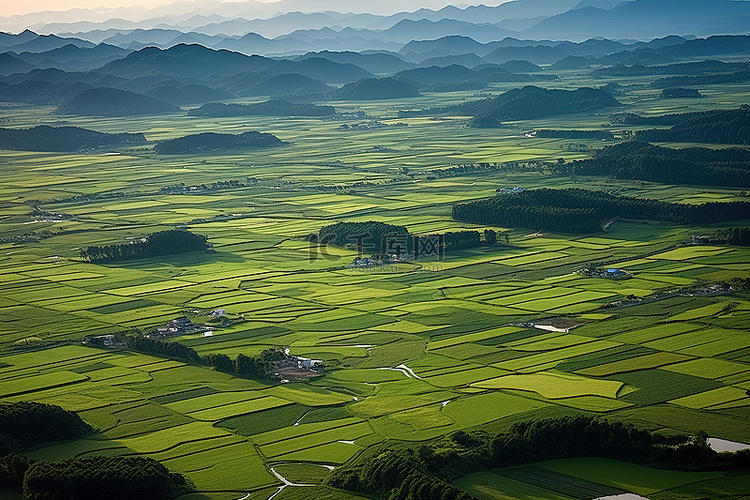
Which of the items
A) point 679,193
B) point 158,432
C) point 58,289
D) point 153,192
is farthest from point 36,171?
point 158,432

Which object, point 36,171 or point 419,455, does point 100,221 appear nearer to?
point 36,171

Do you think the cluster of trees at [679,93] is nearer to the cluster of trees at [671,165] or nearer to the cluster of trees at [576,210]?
the cluster of trees at [671,165]

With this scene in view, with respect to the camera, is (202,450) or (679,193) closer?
(202,450)

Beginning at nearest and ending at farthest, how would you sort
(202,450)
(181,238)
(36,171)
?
1. (202,450)
2. (181,238)
3. (36,171)

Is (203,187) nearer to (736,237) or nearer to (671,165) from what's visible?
(671,165)

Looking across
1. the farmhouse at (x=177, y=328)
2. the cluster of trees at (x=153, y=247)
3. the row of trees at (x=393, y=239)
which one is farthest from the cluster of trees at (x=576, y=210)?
the farmhouse at (x=177, y=328)

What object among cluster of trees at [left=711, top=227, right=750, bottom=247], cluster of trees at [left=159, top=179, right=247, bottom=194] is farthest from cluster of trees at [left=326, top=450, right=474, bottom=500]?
cluster of trees at [left=159, top=179, right=247, bottom=194]
